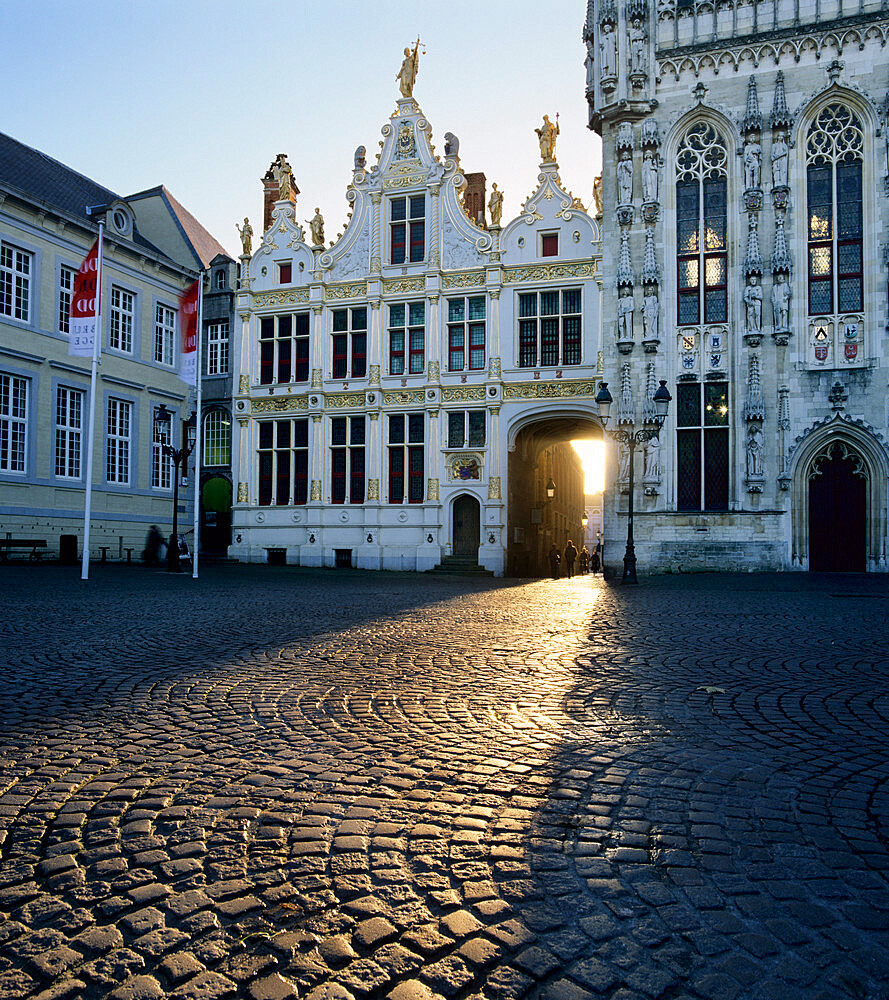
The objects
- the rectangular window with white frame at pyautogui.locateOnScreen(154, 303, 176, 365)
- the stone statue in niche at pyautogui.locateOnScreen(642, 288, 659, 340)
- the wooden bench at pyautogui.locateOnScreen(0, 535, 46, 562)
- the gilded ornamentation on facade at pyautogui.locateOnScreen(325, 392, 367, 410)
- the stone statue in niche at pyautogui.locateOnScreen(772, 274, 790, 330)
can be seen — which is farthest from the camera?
the rectangular window with white frame at pyautogui.locateOnScreen(154, 303, 176, 365)

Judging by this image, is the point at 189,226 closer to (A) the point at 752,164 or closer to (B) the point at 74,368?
(B) the point at 74,368

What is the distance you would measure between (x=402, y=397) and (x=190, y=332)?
38.1 ft

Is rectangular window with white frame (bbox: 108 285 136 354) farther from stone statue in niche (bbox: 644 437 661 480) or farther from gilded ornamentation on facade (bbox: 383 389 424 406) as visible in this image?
stone statue in niche (bbox: 644 437 661 480)

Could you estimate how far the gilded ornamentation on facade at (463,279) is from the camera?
31.8 m

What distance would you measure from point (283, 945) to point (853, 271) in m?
28.6

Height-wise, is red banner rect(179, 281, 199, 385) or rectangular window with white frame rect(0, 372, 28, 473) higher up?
red banner rect(179, 281, 199, 385)

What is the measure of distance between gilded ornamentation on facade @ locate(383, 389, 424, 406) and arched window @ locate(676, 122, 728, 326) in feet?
34.8

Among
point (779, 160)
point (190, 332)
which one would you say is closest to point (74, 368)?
point (190, 332)

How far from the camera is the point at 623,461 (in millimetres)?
27922

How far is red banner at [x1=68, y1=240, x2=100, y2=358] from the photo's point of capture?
21.5 meters

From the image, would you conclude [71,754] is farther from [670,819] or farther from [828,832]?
[828,832]

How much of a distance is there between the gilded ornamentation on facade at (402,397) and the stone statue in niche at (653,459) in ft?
31.9

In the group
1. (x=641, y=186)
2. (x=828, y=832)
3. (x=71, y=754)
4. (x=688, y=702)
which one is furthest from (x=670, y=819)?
(x=641, y=186)

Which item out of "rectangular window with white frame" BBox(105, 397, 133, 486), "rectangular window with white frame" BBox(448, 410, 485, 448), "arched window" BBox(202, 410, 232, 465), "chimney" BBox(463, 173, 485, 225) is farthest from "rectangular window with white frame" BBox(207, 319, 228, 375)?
"rectangular window with white frame" BBox(448, 410, 485, 448)
